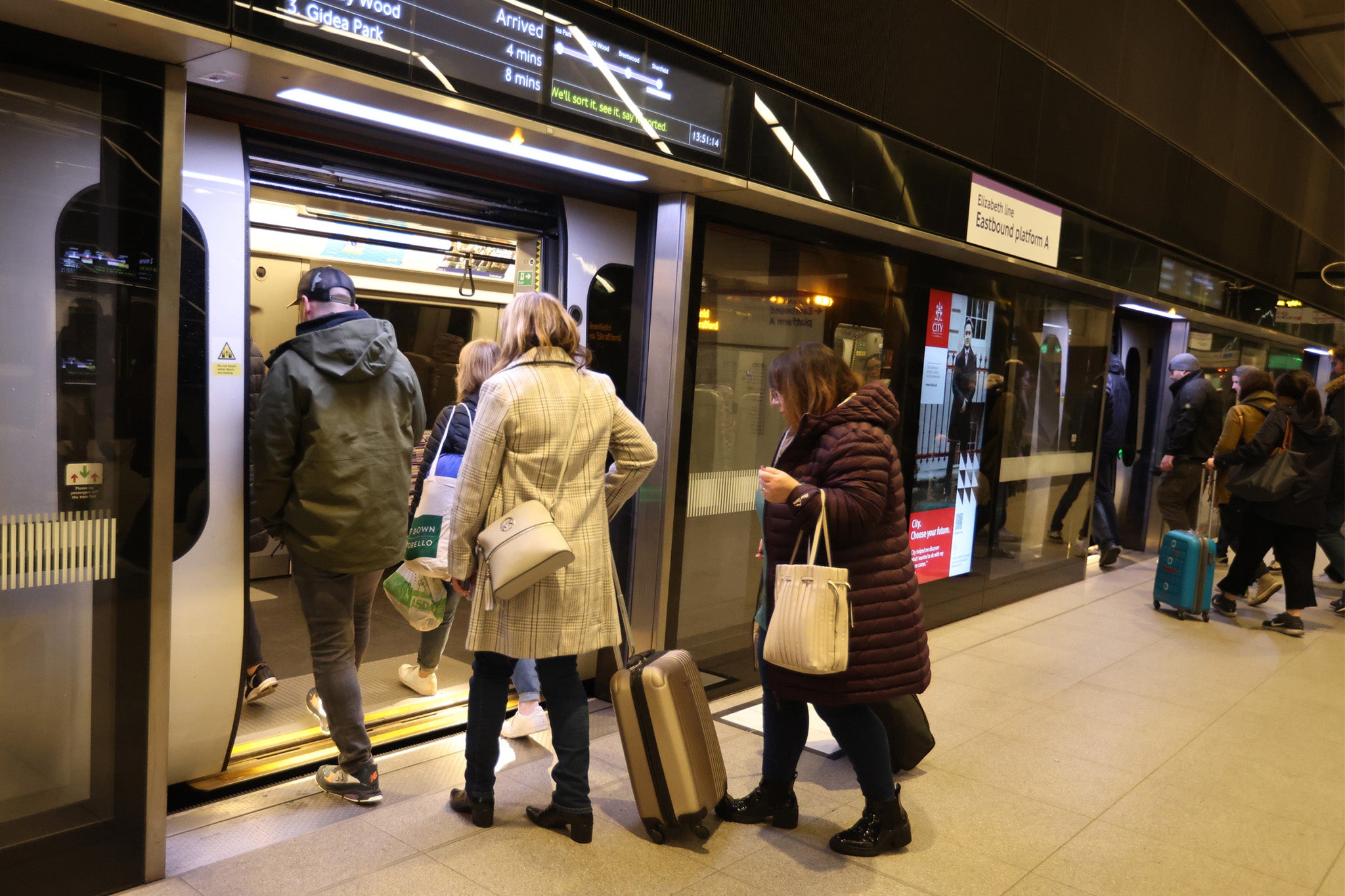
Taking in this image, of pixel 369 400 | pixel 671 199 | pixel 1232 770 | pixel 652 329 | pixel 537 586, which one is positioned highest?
pixel 671 199

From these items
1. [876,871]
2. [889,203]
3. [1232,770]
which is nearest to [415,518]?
[876,871]

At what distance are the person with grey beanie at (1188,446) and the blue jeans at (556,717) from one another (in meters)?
6.97

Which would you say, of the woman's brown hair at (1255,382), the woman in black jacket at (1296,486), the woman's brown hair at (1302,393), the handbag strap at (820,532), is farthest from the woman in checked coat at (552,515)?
the woman's brown hair at (1255,382)

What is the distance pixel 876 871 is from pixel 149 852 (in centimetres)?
216

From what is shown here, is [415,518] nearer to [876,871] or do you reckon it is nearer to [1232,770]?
[876,871]

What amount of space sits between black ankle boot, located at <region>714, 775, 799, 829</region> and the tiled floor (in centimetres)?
5

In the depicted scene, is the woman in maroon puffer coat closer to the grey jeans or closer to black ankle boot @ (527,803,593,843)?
black ankle boot @ (527,803,593,843)

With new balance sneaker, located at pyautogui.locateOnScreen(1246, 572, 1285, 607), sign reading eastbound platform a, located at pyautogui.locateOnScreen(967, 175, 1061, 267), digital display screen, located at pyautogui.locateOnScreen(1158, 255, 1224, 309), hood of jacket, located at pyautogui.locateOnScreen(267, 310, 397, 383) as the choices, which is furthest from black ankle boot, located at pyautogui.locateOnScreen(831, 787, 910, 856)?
digital display screen, located at pyautogui.locateOnScreen(1158, 255, 1224, 309)

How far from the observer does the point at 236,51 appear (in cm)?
258

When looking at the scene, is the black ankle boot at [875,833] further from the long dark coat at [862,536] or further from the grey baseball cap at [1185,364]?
the grey baseball cap at [1185,364]

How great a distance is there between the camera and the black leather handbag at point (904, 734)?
12.5ft

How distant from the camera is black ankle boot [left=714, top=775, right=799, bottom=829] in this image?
11.3ft

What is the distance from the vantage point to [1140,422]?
34.3 feet

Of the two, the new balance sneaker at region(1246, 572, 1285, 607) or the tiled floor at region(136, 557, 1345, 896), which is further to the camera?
the new balance sneaker at region(1246, 572, 1285, 607)
